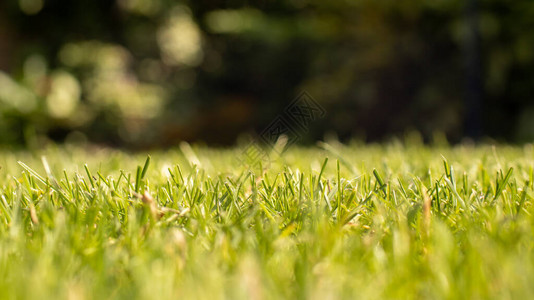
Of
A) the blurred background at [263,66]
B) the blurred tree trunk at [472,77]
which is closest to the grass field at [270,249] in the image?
the blurred tree trunk at [472,77]

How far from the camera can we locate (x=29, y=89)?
8.50 m

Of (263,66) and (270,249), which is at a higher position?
(270,249)

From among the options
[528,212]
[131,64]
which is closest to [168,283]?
[528,212]

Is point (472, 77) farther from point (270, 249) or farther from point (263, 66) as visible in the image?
point (270, 249)

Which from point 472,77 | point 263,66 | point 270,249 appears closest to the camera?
point 270,249

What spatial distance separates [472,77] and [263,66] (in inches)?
205

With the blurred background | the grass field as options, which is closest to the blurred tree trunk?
the blurred background

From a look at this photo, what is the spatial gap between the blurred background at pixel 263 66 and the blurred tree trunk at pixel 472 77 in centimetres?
96

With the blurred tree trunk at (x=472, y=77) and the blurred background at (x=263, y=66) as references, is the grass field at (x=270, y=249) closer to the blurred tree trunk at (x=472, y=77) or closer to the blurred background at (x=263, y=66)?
the blurred tree trunk at (x=472, y=77)

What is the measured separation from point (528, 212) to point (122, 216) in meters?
0.82

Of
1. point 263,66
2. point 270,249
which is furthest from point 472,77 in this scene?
point 270,249

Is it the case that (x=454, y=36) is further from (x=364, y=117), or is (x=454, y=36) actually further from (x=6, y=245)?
(x=6, y=245)

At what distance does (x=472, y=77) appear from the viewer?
619 centimetres

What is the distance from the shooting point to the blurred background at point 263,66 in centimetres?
777
